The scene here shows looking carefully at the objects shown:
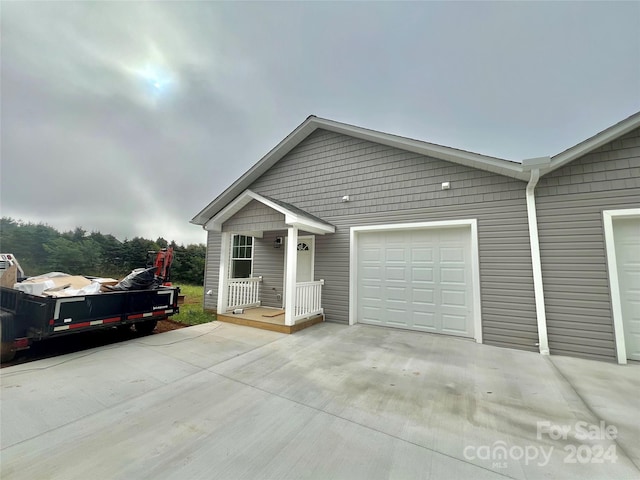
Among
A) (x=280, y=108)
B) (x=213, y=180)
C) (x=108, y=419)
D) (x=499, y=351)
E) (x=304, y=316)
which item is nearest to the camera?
(x=108, y=419)

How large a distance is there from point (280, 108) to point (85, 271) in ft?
54.2

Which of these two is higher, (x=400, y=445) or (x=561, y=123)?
(x=561, y=123)

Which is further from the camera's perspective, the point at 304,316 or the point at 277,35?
the point at 277,35

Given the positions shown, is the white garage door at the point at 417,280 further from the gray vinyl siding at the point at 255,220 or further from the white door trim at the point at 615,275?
the gray vinyl siding at the point at 255,220

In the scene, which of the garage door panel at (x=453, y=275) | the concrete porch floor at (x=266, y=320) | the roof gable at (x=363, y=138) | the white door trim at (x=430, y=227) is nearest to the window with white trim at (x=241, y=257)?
the roof gable at (x=363, y=138)

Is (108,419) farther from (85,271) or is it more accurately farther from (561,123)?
(85,271)

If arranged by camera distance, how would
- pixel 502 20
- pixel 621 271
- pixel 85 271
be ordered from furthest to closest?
pixel 85 271, pixel 502 20, pixel 621 271

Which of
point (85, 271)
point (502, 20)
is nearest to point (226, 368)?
point (502, 20)

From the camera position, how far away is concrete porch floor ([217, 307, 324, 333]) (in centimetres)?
558

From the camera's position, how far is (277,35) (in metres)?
8.51

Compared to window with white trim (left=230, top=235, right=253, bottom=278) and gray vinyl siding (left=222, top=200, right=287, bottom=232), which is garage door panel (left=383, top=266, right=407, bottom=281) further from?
window with white trim (left=230, top=235, right=253, bottom=278)

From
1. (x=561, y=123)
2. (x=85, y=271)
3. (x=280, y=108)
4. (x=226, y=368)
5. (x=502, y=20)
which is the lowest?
(x=226, y=368)

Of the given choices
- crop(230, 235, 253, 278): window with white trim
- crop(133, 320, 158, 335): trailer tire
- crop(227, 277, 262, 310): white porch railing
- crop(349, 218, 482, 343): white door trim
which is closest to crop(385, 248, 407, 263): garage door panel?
crop(349, 218, 482, 343): white door trim

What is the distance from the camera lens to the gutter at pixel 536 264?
446 centimetres
